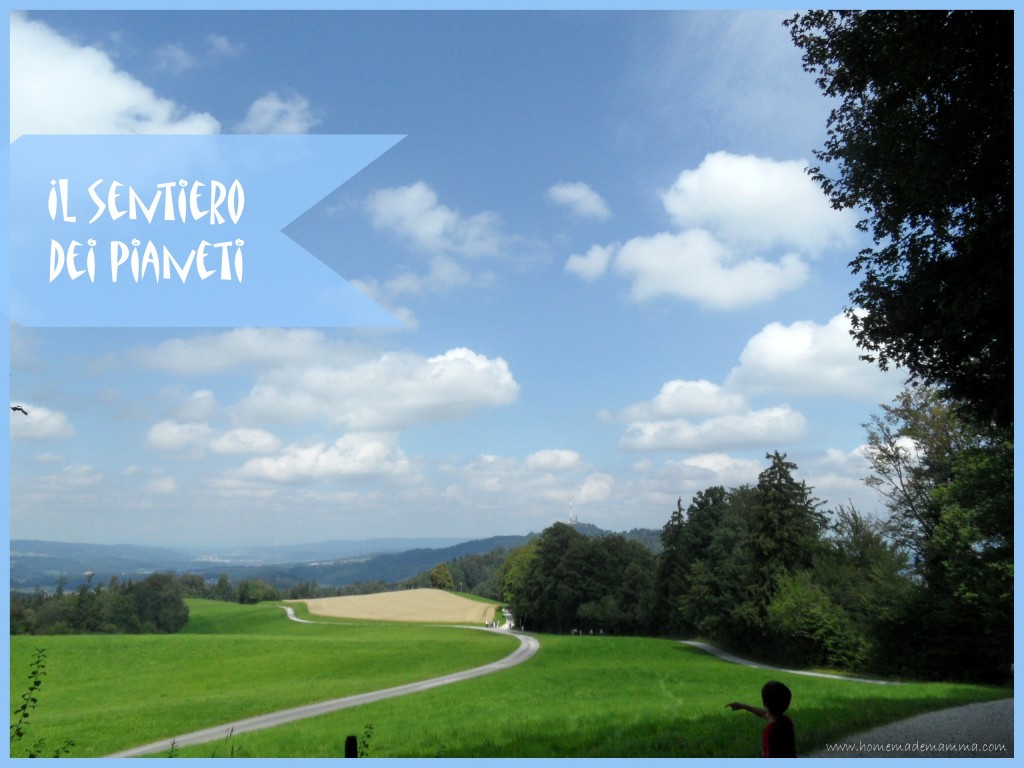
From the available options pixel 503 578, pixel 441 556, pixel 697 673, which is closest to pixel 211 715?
pixel 697 673

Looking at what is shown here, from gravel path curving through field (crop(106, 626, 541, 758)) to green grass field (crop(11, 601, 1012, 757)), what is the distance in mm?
579

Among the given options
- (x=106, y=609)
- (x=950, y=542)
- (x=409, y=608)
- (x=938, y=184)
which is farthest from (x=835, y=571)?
(x=409, y=608)

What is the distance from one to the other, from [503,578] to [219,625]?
1672cm

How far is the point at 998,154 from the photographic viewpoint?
816 centimetres

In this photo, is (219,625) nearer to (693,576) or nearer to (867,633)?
(693,576)

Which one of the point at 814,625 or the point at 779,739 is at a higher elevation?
the point at 779,739

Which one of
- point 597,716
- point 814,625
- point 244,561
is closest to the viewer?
point 597,716

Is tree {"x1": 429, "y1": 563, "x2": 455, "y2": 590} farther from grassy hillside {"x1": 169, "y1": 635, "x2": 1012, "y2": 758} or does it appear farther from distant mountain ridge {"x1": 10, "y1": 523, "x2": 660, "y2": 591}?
grassy hillside {"x1": 169, "y1": 635, "x2": 1012, "y2": 758}

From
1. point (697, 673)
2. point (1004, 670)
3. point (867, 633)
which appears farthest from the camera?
point (867, 633)

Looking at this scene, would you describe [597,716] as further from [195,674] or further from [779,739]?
[195,674]

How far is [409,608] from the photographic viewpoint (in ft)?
172

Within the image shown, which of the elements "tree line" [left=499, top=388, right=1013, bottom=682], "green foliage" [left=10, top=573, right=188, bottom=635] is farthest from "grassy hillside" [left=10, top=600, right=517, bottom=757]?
"tree line" [left=499, top=388, right=1013, bottom=682]

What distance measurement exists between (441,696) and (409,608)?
37301mm

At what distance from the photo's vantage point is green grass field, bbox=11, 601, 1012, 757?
374 inches
